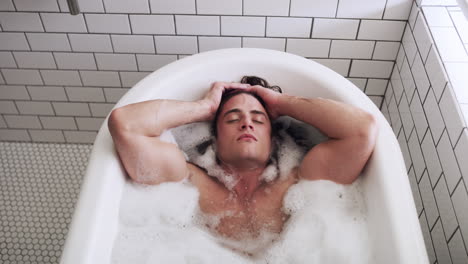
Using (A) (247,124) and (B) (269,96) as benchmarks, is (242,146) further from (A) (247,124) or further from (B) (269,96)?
(B) (269,96)

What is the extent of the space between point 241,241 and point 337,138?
17.6 inches

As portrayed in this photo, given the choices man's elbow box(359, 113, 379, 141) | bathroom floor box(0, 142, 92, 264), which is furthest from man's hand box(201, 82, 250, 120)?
bathroom floor box(0, 142, 92, 264)

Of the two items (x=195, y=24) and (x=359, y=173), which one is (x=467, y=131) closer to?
(x=359, y=173)

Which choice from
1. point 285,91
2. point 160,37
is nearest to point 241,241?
point 285,91

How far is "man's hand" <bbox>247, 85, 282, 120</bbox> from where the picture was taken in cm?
159

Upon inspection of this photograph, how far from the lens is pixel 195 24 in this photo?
5.92 ft

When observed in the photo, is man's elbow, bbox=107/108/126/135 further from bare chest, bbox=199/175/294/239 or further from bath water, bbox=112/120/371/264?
bare chest, bbox=199/175/294/239

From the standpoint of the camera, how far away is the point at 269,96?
62.7 inches

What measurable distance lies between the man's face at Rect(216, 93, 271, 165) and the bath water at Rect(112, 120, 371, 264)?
169 millimetres

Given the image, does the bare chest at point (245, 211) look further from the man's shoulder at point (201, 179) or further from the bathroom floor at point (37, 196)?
the bathroom floor at point (37, 196)

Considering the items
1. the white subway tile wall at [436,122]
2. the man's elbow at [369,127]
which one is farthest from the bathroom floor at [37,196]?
the white subway tile wall at [436,122]

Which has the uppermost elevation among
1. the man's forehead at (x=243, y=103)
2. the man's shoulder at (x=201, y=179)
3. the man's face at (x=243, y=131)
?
the man's forehead at (x=243, y=103)

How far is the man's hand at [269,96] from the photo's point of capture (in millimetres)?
1591

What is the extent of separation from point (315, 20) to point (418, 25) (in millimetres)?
375
